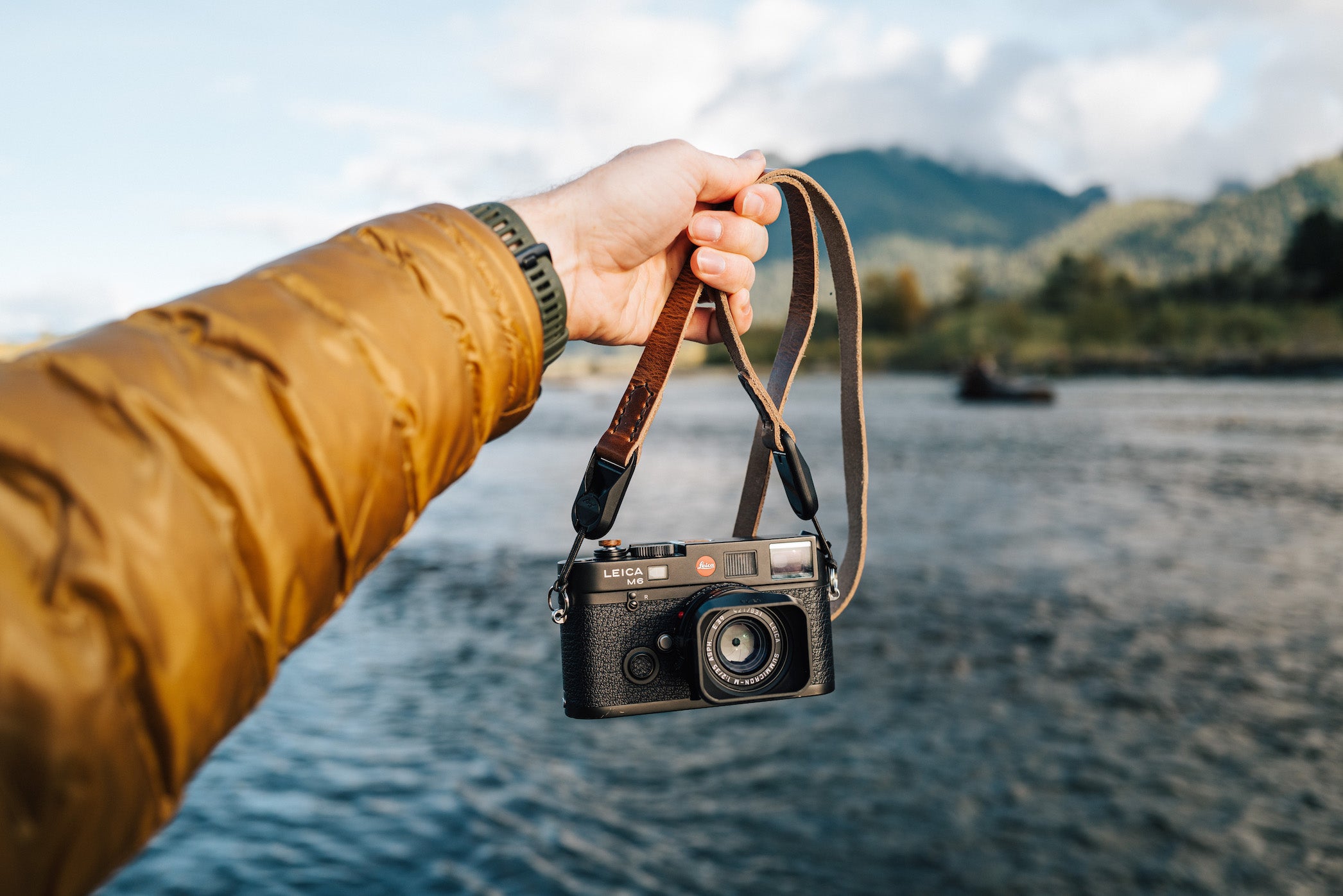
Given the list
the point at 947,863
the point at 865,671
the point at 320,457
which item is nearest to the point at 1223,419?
the point at 865,671

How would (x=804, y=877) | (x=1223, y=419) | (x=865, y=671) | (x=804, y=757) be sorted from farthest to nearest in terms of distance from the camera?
(x=1223, y=419) < (x=865, y=671) < (x=804, y=757) < (x=804, y=877)

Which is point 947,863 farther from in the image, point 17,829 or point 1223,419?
point 1223,419

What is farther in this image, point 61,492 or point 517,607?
point 517,607

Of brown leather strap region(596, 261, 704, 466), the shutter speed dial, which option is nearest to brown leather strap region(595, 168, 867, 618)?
brown leather strap region(596, 261, 704, 466)

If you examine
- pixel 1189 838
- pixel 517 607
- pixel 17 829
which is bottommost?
pixel 1189 838

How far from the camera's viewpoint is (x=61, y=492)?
70 cm

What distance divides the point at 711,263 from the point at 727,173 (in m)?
0.17

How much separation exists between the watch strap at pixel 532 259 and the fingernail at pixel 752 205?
19.5 inches

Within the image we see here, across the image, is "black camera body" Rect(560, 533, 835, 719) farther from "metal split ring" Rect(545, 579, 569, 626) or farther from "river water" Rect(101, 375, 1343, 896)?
"river water" Rect(101, 375, 1343, 896)

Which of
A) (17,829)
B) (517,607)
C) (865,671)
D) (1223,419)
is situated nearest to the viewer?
(17,829)

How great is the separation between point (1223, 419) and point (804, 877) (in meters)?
34.8

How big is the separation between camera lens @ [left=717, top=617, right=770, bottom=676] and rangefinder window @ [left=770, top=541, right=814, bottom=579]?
0.45 ft

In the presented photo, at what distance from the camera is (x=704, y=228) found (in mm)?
1637

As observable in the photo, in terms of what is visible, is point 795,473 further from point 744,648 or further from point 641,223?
point 641,223
